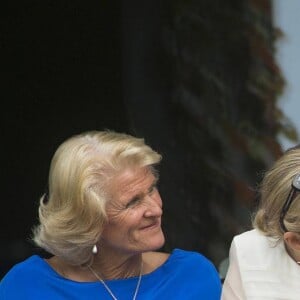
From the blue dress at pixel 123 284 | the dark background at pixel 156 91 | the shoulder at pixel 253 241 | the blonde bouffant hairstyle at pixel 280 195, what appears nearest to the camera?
the blonde bouffant hairstyle at pixel 280 195

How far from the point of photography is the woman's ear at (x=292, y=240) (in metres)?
2.17

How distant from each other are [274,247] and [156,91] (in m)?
1.56

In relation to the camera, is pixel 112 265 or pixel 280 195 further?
pixel 112 265

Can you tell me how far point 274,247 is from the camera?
88.7 inches

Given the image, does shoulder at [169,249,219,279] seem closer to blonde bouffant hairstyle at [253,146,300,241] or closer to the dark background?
blonde bouffant hairstyle at [253,146,300,241]

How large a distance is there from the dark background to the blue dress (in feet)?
2.85

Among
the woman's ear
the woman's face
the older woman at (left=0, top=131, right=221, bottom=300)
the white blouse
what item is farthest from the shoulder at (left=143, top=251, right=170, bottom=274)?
the woman's ear

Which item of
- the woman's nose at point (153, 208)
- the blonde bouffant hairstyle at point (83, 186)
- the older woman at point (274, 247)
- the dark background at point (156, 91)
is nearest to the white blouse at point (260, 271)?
the older woman at point (274, 247)

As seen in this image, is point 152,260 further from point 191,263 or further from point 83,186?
point 83,186

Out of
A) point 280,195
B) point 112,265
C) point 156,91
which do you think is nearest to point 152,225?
point 112,265

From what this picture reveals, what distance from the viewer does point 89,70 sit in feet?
12.1

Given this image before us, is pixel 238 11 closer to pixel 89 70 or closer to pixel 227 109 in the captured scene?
pixel 227 109

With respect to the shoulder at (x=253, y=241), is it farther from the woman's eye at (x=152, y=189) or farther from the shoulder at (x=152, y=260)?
the shoulder at (x=152, y=260)

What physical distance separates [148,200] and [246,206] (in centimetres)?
118
